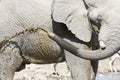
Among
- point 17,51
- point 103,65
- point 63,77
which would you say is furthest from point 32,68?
point 17,51

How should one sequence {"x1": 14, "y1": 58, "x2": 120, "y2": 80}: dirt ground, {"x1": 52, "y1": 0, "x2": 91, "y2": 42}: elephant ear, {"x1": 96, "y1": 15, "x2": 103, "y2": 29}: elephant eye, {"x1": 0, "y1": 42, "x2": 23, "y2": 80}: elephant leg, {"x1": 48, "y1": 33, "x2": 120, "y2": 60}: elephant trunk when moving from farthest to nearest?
{"x1": 14, "y1": 58, "x2": 120, "y2": 80}: dirt ground → {"x1": 0, "y1": 42, "x2": 23, "y2": 80}: elephant leg → {"x1": 52, "y1": 0, "x2": 91, "y2": 42}: elephant ear → {"x1": 96, "y1": 15, "x2": 103, "y2": 29}: elephant eye → {"x1": 48, "y1": 33, "x2": 120, "y2": 60}: elephant trunk

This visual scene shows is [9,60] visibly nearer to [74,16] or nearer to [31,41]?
[31,41]

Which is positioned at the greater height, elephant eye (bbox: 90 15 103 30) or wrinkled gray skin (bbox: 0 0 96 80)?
elephant eye (bbox: 90 15 103 30)

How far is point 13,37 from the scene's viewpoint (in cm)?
870

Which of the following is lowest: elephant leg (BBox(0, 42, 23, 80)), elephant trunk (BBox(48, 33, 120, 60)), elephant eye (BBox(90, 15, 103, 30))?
elephant leg (BBox(0, 42, 23, 80))

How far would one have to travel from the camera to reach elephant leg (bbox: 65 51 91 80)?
821cm

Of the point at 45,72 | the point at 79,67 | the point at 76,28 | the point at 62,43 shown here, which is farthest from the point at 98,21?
the point at 45,72

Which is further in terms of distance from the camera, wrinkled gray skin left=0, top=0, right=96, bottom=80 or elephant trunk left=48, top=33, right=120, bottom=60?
wrinkled gray skin left=0, top=0, right=96, bottom=80

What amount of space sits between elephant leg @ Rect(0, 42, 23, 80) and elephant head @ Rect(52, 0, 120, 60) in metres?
0.86

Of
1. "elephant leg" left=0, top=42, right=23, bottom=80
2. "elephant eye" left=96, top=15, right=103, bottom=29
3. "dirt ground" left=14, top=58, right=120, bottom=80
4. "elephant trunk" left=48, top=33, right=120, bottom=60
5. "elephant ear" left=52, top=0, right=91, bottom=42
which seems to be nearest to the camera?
"elephant trunk" left=48, top=33, right=120, bottom=60

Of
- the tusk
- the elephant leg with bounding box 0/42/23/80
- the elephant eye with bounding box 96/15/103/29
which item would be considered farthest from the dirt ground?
the elephant eye with bounding box 96/15/103/29

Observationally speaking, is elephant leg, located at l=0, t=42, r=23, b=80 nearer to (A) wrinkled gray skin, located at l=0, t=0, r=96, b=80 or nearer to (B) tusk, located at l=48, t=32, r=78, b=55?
(A) wrinkled gray skin, located at l=0, t=0, r=96, b=80

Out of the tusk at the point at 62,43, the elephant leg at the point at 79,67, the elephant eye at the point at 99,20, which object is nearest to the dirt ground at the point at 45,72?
the elephant leg at the point at 79,67

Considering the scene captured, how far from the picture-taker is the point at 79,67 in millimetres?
8227
